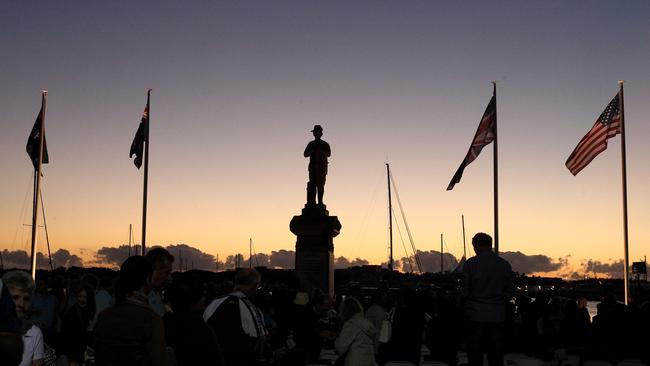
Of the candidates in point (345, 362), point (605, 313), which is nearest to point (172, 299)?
point (345, 362)

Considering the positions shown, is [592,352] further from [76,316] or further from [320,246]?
[320,246]

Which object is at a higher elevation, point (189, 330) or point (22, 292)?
point (22, 292)

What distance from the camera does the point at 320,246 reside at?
24141mm

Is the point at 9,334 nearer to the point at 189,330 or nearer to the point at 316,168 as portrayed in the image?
the point at 189,330

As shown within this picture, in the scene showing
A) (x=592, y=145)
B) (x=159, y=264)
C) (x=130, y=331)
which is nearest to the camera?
(x=130, y=331)

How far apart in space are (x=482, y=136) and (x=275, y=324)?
1439 cm

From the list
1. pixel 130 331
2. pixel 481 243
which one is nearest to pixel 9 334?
pixel 130 331

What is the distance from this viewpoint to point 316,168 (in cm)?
2530

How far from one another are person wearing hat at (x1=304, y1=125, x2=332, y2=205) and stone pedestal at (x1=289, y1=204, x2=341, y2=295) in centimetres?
88

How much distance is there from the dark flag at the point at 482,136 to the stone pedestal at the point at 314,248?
4.36m

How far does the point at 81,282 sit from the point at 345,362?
224 inches

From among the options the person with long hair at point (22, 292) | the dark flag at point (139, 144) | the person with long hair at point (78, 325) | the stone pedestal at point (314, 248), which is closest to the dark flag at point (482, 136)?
the stone pedestal at point (314, 248)

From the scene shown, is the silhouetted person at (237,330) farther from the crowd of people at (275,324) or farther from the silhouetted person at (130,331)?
the silhouetted person at (130,331)

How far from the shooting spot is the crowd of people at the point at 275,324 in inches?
197
